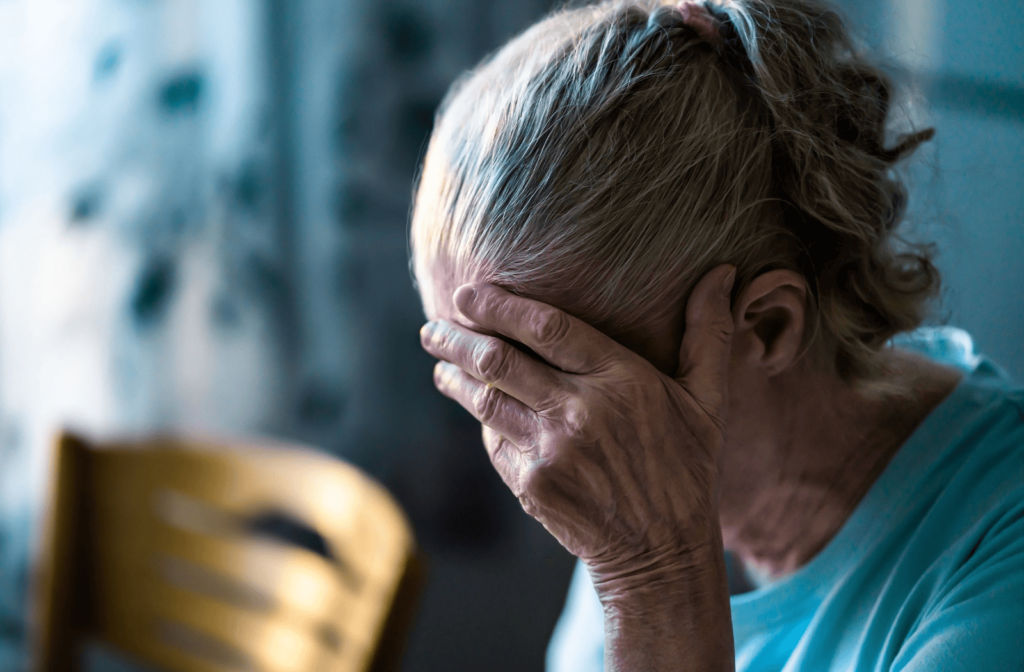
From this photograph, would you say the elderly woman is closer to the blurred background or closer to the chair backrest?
the chair backrest

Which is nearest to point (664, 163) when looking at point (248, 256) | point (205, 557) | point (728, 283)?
point (728, 283)

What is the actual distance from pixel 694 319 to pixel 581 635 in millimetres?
575

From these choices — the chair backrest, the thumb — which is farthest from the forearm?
the chair backrest

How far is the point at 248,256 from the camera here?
1895mm

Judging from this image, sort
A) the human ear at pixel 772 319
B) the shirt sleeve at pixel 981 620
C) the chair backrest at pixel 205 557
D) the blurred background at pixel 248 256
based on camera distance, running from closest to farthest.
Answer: the shirt sleeve at pixel 981 620
the human ear at pixel 772 319
the chair backrest at pixel 205 557
the blurred background at pixel 248 256

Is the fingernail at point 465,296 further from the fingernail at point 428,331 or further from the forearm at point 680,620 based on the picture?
the forearm at point 680,620

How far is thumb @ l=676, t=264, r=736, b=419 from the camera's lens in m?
0.71

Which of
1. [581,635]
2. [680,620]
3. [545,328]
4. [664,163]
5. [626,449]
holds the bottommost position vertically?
[581,635]


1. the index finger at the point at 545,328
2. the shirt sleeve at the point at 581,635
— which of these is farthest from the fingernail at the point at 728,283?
the shirt sleeve at the point at 581,635

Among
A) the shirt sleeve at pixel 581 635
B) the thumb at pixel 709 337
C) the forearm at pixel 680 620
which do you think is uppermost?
the thumb at pixel 709 337

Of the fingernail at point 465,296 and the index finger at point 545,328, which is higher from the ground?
the fingernail at point 465,296

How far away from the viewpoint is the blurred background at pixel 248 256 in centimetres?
165

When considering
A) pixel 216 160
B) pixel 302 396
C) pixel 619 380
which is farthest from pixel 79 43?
pixel 619 380

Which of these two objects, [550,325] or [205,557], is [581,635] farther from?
[205,557]
